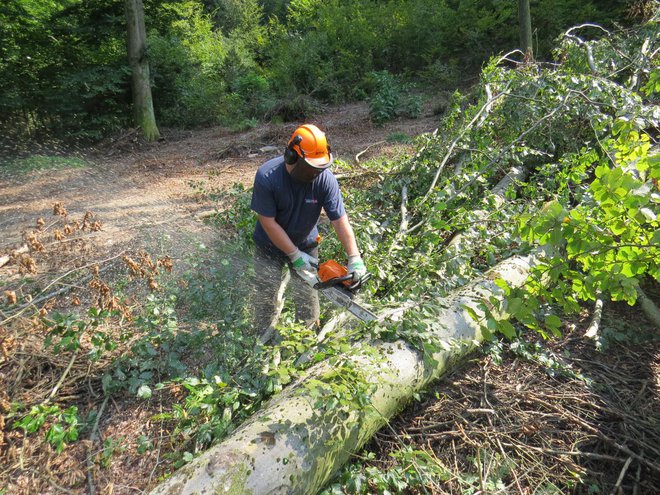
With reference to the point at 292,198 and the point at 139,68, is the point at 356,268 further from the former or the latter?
the point at 139,68

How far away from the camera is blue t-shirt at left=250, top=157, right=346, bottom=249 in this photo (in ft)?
8.36

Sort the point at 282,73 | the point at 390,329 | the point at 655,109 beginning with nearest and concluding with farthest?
the point at 390,329 → the point at 655,109 → the point at 282,73

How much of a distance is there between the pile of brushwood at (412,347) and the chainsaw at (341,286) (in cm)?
16

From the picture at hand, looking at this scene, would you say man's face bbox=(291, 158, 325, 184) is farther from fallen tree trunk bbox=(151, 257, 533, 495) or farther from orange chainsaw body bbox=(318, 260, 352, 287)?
fallen tree trunk bbox=(151, 257, 533, 495)

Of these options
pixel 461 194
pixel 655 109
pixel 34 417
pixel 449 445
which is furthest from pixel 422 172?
pixel 34 417

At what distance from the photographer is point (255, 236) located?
3035 millimetres

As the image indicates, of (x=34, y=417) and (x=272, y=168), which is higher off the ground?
(x=272, y=168)

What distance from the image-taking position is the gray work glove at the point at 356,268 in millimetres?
2430

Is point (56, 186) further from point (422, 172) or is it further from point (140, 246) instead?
point (422, 172)

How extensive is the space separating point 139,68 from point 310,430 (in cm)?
1018

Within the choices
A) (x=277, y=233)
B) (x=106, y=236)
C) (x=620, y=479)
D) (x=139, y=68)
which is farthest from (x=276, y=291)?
(x=139, y=68)

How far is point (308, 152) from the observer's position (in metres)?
2.38

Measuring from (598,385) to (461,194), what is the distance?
1.91 m

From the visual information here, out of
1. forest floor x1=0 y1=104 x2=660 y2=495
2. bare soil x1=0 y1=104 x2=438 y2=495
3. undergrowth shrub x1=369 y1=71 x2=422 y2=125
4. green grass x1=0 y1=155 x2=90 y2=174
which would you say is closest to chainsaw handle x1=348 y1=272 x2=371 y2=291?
forest floor x1=0 y1=104 x2=660 y2=495
